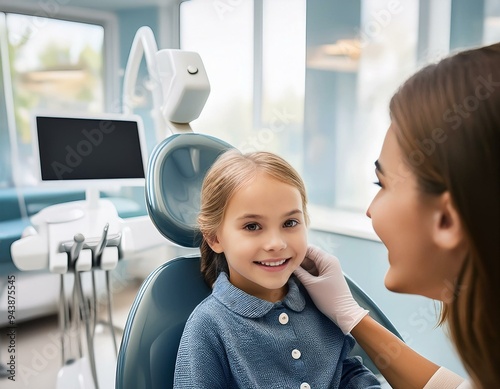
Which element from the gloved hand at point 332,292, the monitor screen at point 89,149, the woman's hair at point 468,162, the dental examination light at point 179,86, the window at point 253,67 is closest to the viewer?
the woman's hair at point 468,162

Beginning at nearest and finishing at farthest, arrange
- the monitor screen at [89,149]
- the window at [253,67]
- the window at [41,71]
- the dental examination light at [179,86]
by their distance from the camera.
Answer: the dental examination light at [179,86] < the monitor screen at [89,149] < the window at [253,67] < the window at [41,71]

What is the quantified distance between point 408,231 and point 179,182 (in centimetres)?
72

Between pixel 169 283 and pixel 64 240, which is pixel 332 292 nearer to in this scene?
pixel 169 283

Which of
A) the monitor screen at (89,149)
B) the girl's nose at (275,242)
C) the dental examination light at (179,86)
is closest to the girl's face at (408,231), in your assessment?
the girl's nose at (275,242)

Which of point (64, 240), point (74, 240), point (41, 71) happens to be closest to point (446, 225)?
point (74, 240)

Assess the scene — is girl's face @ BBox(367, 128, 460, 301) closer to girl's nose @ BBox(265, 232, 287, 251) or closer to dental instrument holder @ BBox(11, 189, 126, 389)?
girl's nose @ BBox(265, 232, 287, 251)

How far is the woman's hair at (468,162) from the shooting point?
558 millimetres

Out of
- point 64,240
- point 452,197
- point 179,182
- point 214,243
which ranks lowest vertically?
point 64,240

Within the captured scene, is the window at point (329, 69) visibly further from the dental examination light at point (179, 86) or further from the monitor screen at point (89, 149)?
the monitor screen at point (89, 149)

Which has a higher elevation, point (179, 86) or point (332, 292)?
point (179, 86)

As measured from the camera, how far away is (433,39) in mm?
1941

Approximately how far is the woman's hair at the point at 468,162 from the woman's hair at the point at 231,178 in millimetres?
447

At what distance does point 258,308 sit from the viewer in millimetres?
1054

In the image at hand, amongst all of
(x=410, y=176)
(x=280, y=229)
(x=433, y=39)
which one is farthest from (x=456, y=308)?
(x=433, y=39)
